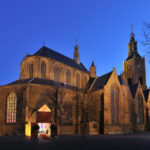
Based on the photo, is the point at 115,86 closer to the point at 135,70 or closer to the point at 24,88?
the point at 24,88

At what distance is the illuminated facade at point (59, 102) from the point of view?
1469 inches

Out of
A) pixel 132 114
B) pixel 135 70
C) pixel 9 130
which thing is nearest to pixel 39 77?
pixel 9 130

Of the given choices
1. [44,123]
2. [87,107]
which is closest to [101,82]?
[87,107]

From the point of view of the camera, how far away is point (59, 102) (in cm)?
4034

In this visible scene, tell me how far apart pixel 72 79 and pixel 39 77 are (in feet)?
33.9

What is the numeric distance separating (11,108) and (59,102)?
31.9 ft

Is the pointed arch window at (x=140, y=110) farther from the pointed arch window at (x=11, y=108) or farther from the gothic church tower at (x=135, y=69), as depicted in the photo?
the pointed arch window at (x=11, y=108)

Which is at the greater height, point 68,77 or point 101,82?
point 68,77

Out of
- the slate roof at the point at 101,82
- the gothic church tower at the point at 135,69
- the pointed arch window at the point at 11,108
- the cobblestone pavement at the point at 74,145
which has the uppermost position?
the gothic church tower at the point at 135,69

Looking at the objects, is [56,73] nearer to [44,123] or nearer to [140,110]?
[44,123]

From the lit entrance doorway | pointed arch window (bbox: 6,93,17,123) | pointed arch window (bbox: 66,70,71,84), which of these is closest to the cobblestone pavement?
the lit entrance doorway

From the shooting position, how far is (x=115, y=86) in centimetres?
4700

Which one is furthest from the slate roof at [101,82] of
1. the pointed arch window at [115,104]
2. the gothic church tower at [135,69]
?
the gothic church tower at [135,69]

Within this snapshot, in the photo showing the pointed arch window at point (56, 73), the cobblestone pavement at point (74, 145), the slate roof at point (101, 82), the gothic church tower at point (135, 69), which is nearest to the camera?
the cobblestone pavement at point (74, 145)
